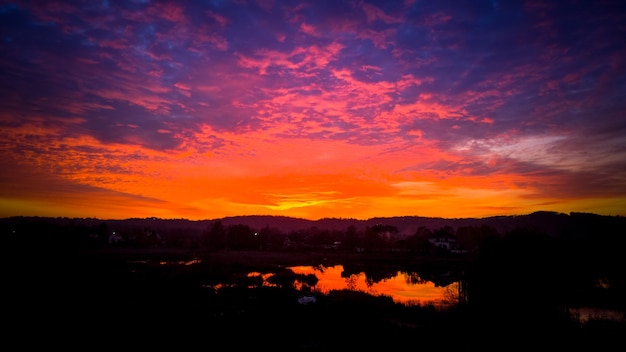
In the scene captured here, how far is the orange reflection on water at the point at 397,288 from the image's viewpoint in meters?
35.5

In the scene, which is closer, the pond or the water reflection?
the pond

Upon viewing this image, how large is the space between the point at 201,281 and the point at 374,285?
72.1 ft

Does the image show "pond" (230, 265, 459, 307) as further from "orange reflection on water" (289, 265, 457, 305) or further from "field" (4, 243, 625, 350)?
"field" (4, 243, 625, 350)

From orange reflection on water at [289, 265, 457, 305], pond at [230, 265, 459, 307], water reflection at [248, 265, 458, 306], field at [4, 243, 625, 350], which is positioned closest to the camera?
field at [4, 243, 625, 350]

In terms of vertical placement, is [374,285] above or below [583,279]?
below

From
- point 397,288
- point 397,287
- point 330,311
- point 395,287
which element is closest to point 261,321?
point 330,311

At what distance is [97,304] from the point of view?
2648 cm

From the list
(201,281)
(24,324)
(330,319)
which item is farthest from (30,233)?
(330,319)

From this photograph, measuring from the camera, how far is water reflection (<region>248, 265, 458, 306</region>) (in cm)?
3533

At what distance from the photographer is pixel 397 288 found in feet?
141

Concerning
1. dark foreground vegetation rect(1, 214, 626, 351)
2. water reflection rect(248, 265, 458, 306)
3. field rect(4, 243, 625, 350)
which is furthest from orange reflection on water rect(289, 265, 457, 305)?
field rect(4, 243, 625, 350)

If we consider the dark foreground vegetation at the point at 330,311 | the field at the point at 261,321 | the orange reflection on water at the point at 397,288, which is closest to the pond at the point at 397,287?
the orange reflection on water at the point at 397,288

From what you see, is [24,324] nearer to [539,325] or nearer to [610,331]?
[539,325]

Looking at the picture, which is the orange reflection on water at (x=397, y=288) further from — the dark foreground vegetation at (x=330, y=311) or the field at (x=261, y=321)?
the field at (x=261, y=321)
